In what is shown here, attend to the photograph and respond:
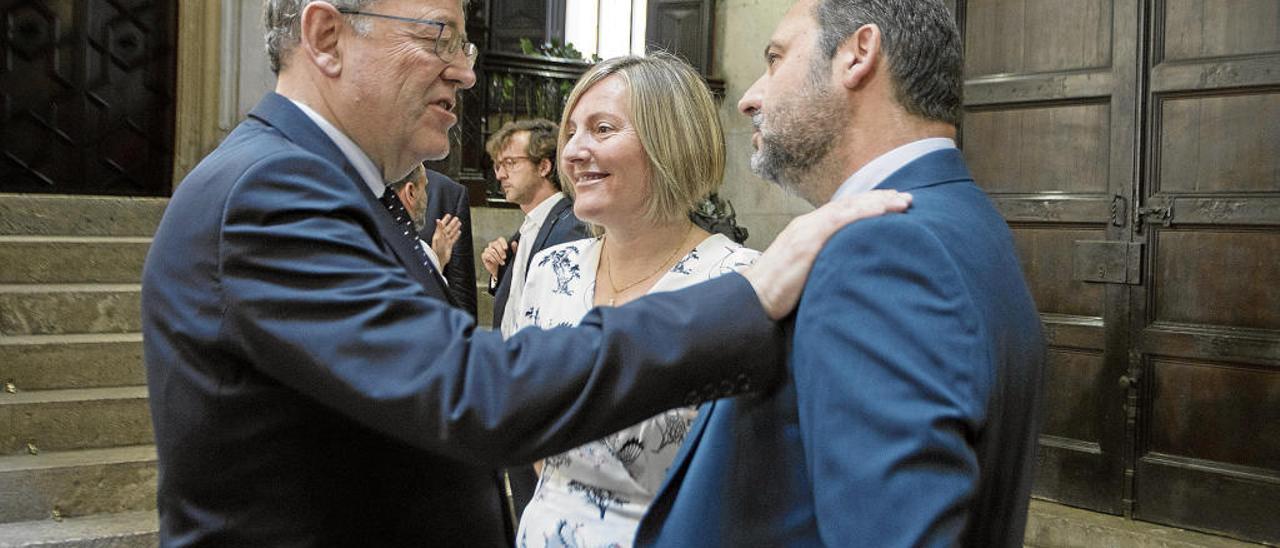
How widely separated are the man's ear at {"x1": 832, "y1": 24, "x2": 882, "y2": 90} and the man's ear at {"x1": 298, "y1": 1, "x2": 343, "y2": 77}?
0.63m

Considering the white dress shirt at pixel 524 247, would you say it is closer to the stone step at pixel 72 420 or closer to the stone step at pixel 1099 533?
the stone step at pixel 72 420

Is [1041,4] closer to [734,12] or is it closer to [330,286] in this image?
[734,12]

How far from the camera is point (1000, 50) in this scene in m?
5.91

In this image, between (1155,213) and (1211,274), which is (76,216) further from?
(1211,274)

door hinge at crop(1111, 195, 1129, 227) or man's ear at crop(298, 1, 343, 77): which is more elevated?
man's ear at crop(298, 1, 343, 77)

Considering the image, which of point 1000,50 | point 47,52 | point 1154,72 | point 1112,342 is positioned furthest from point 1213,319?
point 47,52

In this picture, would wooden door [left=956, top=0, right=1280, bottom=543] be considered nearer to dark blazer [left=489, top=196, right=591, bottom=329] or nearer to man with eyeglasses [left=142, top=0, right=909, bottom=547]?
dark blazer [left=489, top=196, right=591, bottom=329]

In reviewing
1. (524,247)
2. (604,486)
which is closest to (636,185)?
(604,486)

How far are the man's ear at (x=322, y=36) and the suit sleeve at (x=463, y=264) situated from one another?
319 centimetres

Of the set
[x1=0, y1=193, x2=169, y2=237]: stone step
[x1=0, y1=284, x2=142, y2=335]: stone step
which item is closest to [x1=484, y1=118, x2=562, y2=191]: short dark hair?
[x1=0, y1=284, x2=142, y2=335]: stone step

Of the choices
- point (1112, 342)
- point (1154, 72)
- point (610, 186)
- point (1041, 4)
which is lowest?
point (1112, 342)

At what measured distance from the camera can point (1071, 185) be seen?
5.66 meters

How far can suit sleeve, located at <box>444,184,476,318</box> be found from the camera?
15.6ft

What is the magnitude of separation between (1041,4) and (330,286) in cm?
518
